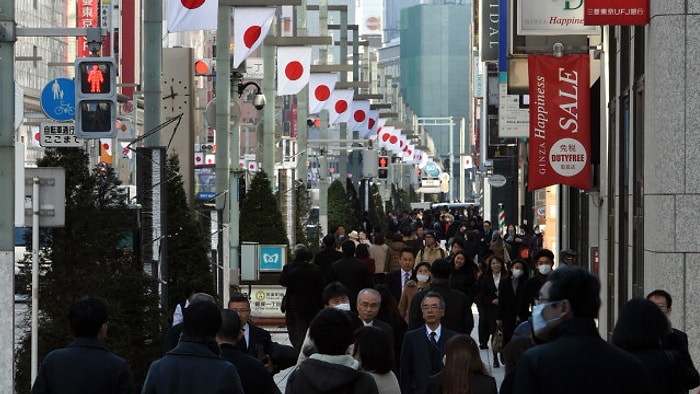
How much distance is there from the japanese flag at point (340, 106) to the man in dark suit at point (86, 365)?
4216cm

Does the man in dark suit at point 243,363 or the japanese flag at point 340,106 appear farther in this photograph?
the japanese flag at point 340,106

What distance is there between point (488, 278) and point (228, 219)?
686 centimetres

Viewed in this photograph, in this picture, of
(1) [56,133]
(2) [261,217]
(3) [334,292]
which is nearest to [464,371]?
(3) [334,292]

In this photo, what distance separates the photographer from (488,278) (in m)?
21.6

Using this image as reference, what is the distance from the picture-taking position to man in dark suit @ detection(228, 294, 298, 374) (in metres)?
10.1

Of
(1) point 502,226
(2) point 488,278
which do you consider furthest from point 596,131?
(1) point 502,226

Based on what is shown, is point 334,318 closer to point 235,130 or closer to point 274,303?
point 274,303

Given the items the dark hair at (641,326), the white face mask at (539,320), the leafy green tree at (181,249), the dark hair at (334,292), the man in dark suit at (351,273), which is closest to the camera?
the white face mask at (539,320)

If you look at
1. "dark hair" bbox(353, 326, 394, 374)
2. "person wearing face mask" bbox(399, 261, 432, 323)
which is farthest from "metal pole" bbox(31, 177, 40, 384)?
"person wearing face mask" bbox(399, 261, 432, 323)

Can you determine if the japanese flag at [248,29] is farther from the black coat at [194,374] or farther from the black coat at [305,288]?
the black coat at [194,374]

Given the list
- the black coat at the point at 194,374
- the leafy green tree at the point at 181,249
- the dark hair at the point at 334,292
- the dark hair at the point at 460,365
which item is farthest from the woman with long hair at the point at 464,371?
the leafy green tree at the point at 181,249

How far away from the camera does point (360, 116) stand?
196ft

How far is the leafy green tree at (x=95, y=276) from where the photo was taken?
525 inches

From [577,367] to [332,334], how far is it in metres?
1.80
